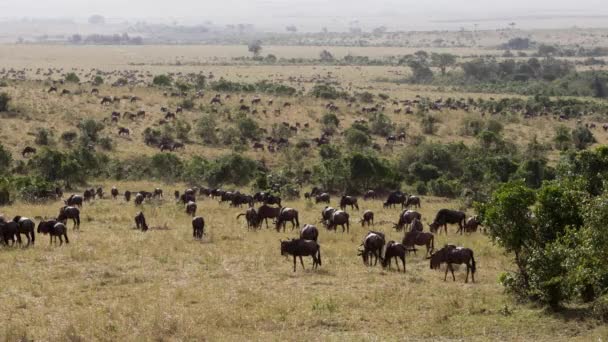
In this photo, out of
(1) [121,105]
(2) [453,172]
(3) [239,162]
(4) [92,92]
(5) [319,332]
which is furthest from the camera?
(4) [92,92]

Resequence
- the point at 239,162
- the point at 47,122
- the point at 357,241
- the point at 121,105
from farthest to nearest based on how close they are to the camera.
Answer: the point at 121,105 < the point at 47,122 < the point at 239,162 < the point at 357,241

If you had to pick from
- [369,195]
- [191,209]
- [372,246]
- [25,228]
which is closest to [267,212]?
[191,209]

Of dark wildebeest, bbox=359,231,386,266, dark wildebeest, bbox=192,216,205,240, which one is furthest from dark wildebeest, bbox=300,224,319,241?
dark wildebeest, bbox=192,216,205,240

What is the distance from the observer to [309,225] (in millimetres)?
25578

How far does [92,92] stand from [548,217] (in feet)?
215

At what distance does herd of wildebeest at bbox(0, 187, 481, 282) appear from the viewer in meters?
22.9

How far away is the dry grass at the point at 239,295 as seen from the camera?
16.5 metres

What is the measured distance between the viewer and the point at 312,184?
48.7 meters

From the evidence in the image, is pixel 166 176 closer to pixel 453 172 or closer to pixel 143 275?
pixel 453 172

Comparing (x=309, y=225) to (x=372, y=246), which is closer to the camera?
(x=372, y=246)

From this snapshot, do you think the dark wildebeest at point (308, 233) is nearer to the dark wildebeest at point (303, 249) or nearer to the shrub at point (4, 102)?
the dark wildebeest at point (303, 249)

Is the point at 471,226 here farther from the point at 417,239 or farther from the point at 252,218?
the point at 252,218

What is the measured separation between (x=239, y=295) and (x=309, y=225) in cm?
640

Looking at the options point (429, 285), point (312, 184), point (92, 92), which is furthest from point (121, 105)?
point (429, 285)
